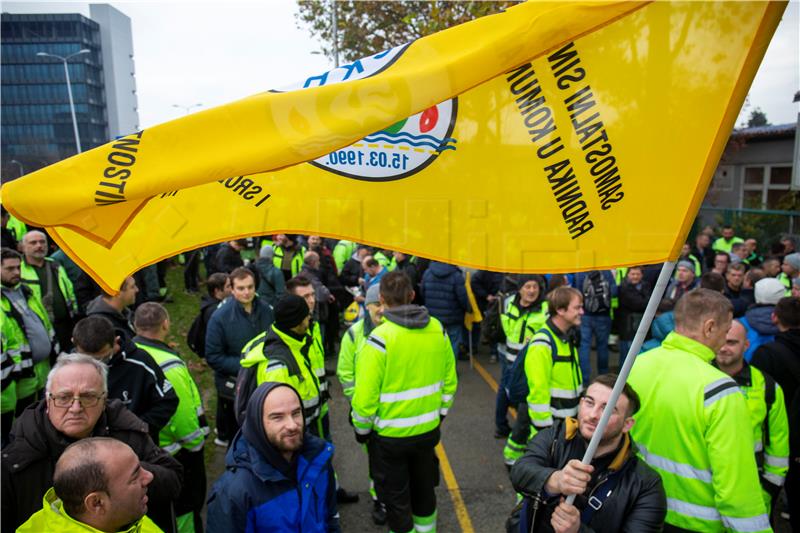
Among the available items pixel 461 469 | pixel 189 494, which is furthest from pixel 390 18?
pixel 189 494

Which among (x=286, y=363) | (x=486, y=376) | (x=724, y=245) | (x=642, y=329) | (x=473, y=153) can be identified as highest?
(x=473, y=153)

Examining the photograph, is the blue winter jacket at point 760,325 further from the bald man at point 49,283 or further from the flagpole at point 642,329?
the bald man at point 49,283

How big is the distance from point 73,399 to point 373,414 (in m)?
1.89

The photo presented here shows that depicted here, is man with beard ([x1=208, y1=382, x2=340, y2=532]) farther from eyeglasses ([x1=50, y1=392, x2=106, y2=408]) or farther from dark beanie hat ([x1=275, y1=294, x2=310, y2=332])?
dark beanie hat ([x1=275, y1=294, x2=310, y2=332])

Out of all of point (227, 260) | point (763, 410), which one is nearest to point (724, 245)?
point (763, 410)

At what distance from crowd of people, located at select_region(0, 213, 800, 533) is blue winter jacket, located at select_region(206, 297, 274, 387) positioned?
0.02m

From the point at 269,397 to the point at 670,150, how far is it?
83.2 inches

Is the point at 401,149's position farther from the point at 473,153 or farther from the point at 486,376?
the point at 486,376

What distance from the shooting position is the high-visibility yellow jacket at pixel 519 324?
566 centimetres

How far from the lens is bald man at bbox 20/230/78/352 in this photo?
6145mm

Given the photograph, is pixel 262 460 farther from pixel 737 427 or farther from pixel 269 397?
pixel 737 427

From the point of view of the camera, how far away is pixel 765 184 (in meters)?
19.0

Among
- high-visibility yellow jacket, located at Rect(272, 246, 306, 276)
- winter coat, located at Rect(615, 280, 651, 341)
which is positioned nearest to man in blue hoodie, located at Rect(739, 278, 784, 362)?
winter coat, located at Rect(615, 280, 651, 341)

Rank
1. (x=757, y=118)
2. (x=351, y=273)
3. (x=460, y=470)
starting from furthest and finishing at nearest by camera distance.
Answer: (x=757, y=118)
(x=351, y=273)
(x=460, y=470)
